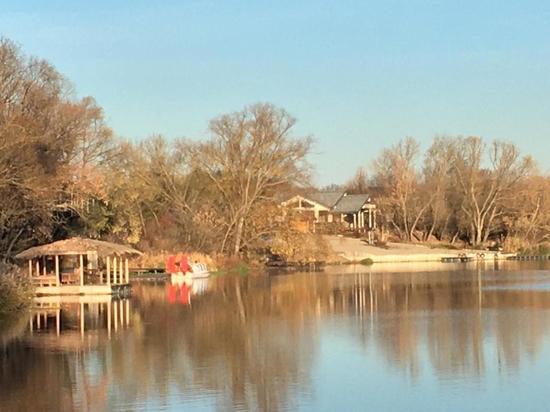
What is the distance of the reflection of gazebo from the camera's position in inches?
1394

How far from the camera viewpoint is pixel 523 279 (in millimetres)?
45188

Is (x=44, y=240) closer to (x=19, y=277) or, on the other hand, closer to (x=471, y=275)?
(x=19, y=277)

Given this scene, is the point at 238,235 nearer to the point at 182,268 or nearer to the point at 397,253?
the point at 182,268

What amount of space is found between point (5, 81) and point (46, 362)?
1732 cm

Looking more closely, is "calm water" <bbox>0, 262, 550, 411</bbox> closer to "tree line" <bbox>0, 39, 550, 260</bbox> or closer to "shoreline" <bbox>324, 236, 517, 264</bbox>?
"tree line" <bbox>0, 39, 550, 260</bbox>

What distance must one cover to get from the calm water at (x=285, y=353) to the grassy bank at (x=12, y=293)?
2.38 ft

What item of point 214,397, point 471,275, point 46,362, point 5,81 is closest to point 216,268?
point 471,275

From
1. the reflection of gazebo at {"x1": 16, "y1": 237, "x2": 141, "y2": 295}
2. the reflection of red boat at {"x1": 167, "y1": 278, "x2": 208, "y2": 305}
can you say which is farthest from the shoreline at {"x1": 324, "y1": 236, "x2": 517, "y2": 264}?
the reflection of gazebo at {"x1": 16, "y1": 237, "x2": 141, "y2": 295}

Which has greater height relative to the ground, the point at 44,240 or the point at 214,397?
the point at 44,240

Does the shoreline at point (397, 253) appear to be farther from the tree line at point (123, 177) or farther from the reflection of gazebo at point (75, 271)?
the reflection of gazebo at point (75, 271)

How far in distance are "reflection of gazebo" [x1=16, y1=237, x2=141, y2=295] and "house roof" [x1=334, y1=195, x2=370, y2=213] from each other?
56.7 metres

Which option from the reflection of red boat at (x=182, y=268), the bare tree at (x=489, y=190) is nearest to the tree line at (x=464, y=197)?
Answer: the bare tree at (x=489, y=190)

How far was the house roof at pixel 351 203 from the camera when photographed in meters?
95.3

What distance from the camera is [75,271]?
1519 inches
